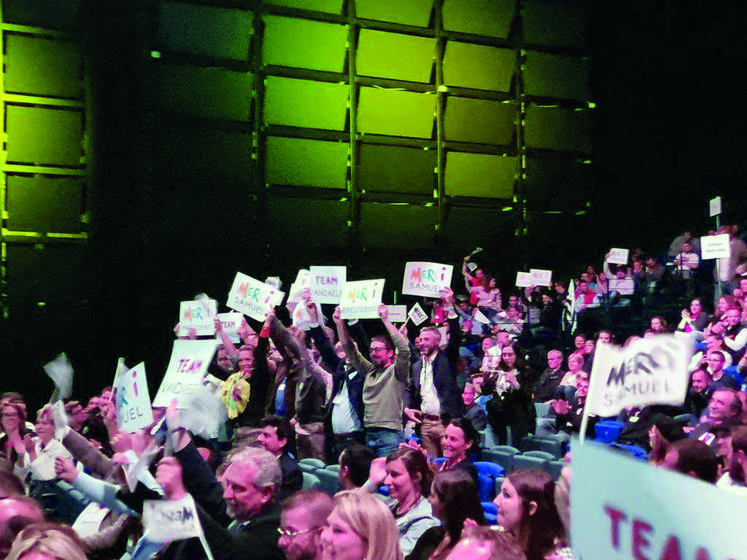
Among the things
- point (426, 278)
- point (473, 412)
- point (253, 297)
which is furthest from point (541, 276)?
point (253, 297)

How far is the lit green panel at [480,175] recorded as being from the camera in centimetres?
1764

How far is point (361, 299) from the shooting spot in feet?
30.7

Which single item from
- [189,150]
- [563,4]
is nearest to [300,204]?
[189,150]

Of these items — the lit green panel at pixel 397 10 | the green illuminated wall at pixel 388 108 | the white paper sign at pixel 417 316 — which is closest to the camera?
the white paper sign at pixel 417 316

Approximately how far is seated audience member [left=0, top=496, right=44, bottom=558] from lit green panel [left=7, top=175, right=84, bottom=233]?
10.7 m

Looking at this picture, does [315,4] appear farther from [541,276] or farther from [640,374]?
[640,374]

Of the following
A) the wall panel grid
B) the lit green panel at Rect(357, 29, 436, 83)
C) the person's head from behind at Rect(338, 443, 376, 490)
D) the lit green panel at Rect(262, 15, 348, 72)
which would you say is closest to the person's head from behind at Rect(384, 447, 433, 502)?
the person's head from behind at Rect(338, 443, 376, 490)

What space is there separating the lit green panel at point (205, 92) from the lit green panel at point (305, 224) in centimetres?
164

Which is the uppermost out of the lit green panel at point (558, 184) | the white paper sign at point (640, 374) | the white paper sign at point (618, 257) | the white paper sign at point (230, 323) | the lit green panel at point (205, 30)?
the lit green panel at point (205, 30)

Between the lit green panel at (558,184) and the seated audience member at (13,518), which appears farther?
the lit green panel at (558,184)

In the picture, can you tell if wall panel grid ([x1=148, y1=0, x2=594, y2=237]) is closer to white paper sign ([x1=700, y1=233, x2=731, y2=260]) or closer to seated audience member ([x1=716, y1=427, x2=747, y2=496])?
white paper sign ([x1=700, y1=233, x2=731, y2=260])

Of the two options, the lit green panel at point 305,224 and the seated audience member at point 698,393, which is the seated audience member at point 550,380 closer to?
the seated audience member at point 698,393

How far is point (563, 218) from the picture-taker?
18.3 meters

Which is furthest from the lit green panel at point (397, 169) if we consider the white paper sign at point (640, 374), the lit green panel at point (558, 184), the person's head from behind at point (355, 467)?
the white paper sign at point (640, 374)
